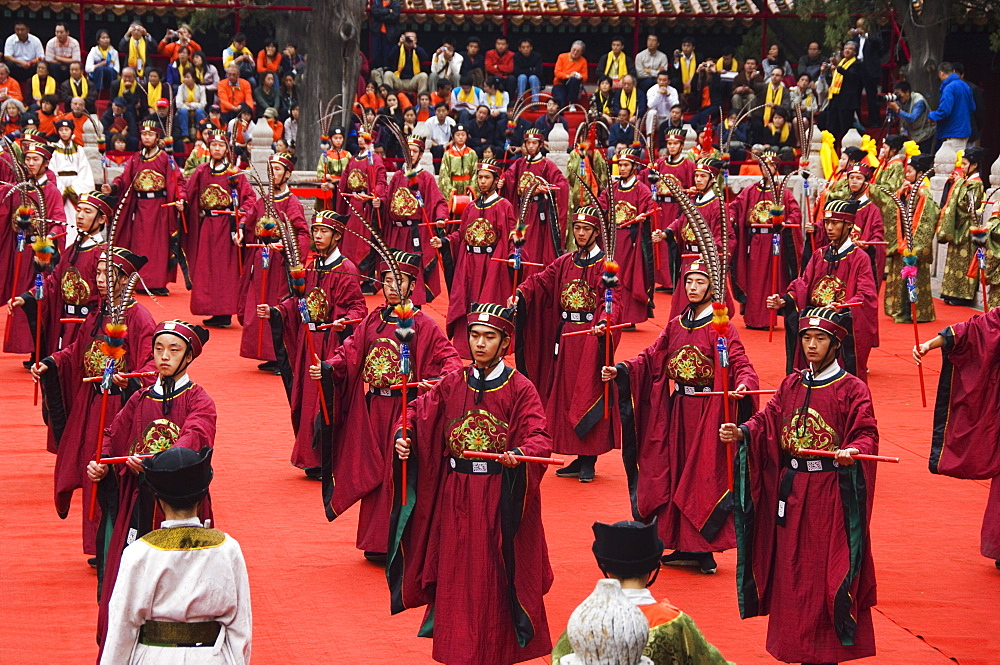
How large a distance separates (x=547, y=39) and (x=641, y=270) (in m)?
10.8

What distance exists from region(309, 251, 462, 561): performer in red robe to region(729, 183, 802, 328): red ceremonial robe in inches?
268

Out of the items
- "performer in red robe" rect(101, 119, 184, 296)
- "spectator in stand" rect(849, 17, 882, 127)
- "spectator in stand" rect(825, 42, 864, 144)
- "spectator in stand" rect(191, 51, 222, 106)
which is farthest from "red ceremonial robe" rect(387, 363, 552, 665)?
"spectator in stand" rect(849, 17, 882, 127)

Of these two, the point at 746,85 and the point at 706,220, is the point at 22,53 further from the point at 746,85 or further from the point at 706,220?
the point at 706,220

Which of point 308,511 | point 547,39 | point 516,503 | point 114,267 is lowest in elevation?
point 308,511

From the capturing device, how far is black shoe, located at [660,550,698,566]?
7.90m

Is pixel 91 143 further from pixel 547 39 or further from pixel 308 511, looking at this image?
pixel 308 511

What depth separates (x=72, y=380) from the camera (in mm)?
8031

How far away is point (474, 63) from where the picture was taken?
875 inches

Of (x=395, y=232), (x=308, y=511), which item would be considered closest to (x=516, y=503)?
(x=308, y=511)

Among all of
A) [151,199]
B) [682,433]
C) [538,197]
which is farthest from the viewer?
[538,197]

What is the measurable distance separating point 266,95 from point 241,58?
24.3 inches

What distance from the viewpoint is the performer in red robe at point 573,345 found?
949 centimetres

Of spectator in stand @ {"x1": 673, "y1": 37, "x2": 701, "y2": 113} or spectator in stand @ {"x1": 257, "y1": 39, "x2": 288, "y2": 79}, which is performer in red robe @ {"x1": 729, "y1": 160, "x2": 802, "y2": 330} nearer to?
spectator in stand @ {"x1": 673, "y1": 37, "x2": 701, "y2": 113}

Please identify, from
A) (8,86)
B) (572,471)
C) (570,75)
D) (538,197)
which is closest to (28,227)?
(538,197)
